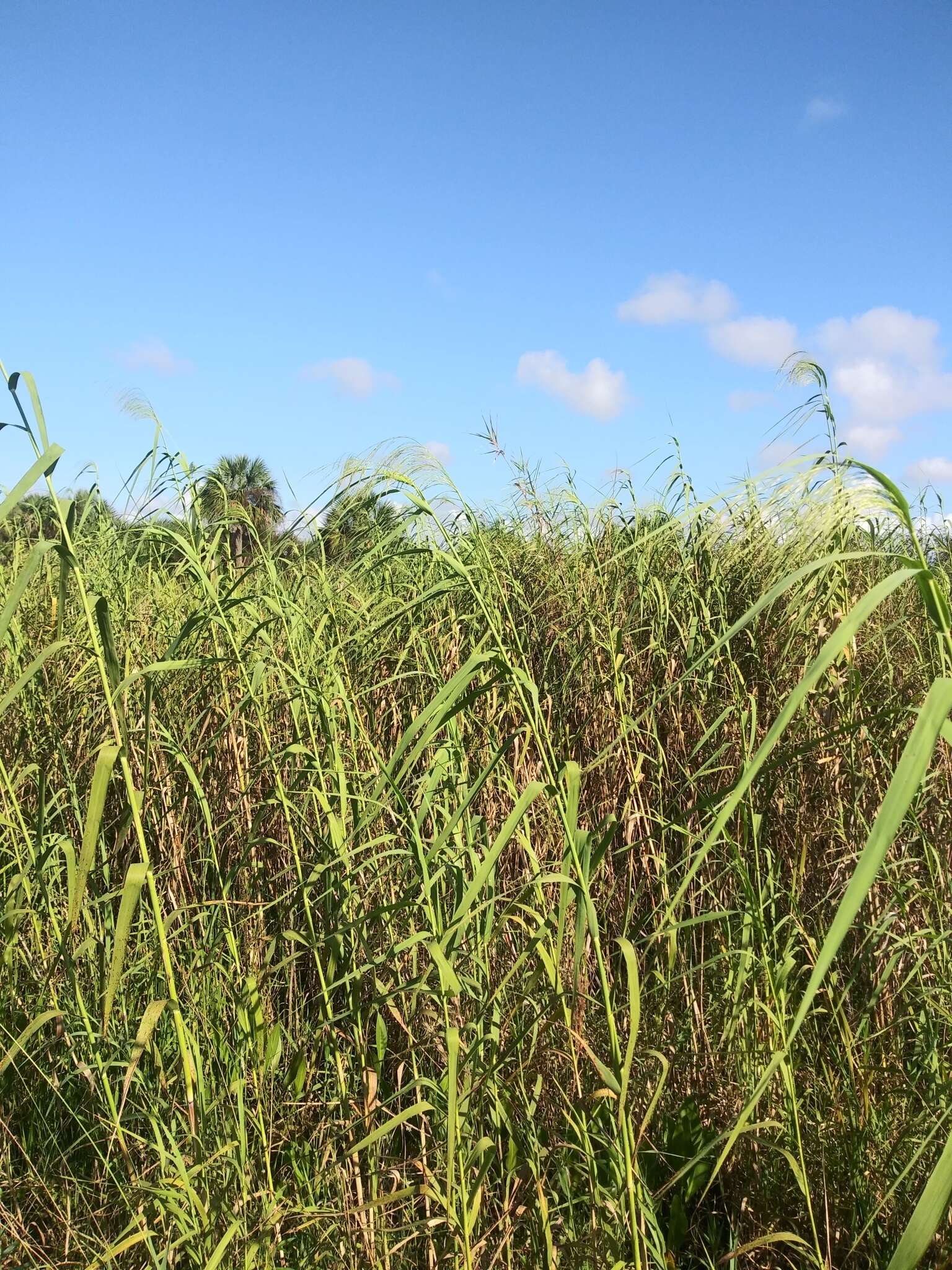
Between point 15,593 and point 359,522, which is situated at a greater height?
point 359,522

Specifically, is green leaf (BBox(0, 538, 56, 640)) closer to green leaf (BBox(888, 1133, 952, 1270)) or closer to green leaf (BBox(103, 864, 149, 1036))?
green leaf (BBox(103, 864, 149, 1036))

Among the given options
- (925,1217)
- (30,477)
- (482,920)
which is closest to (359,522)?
(482,920)

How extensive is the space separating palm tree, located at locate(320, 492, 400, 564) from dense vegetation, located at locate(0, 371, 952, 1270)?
0.05ft

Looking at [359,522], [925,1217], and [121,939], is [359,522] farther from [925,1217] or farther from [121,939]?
[925,1217]

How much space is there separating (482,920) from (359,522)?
36.4 inches

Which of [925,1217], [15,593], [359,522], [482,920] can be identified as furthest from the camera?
[359,522]

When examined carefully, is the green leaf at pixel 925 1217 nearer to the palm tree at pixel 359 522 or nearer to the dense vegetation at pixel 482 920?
the dense vegetation at pixel 482 920

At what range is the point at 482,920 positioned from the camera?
1.71 meters

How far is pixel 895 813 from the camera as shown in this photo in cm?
64

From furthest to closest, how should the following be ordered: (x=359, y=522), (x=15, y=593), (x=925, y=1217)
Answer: (x=359, y=522) < (x=15, y=593) < (x=925, y=1217)

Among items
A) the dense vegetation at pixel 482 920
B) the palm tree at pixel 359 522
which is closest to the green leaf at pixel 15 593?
the dense vegetation at pixel 482 920

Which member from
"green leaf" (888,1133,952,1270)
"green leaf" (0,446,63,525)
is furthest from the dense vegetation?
"green leaf" (0,446,63,525)

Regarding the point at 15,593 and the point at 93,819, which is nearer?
the point at 15,593

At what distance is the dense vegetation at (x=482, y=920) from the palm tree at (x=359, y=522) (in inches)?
0.6
